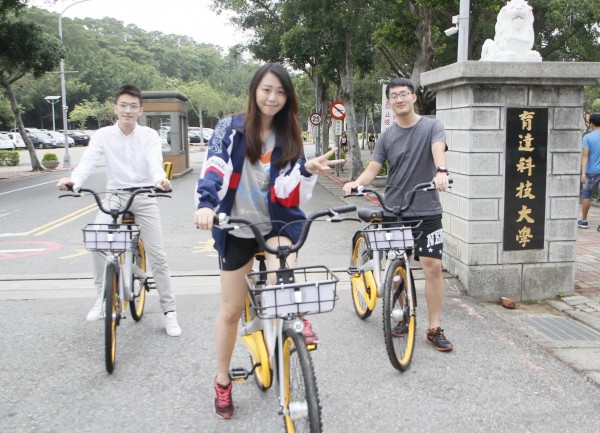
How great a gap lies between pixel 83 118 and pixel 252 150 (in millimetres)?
64799

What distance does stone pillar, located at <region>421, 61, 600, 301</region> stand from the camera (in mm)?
5473

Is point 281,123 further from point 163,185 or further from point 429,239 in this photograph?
point 429,239

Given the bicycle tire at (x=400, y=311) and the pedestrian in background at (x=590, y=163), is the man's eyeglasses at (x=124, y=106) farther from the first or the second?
the pedestrian in background at (x=590, y=163)

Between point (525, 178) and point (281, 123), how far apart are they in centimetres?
322

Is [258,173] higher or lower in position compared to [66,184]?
higher

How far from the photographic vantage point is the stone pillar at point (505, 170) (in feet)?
18.0

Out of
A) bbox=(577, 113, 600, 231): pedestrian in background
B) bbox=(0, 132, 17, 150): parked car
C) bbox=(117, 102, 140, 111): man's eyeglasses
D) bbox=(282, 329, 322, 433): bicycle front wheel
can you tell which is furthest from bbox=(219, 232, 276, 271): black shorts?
bbox=(0, 132, 17, 150): parked car

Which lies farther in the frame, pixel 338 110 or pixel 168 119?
pixel 168 119

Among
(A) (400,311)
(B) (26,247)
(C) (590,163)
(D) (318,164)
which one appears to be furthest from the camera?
(C) (590,163)

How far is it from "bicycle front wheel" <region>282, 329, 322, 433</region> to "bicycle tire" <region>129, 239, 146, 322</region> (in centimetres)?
228

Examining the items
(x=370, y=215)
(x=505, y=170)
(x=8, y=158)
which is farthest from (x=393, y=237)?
(x=8, y=158)

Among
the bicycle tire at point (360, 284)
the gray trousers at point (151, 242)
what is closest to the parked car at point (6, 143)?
the gray trousers at point (151, 242)

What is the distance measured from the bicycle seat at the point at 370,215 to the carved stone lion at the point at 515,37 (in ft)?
7.46

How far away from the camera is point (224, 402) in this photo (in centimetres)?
339
